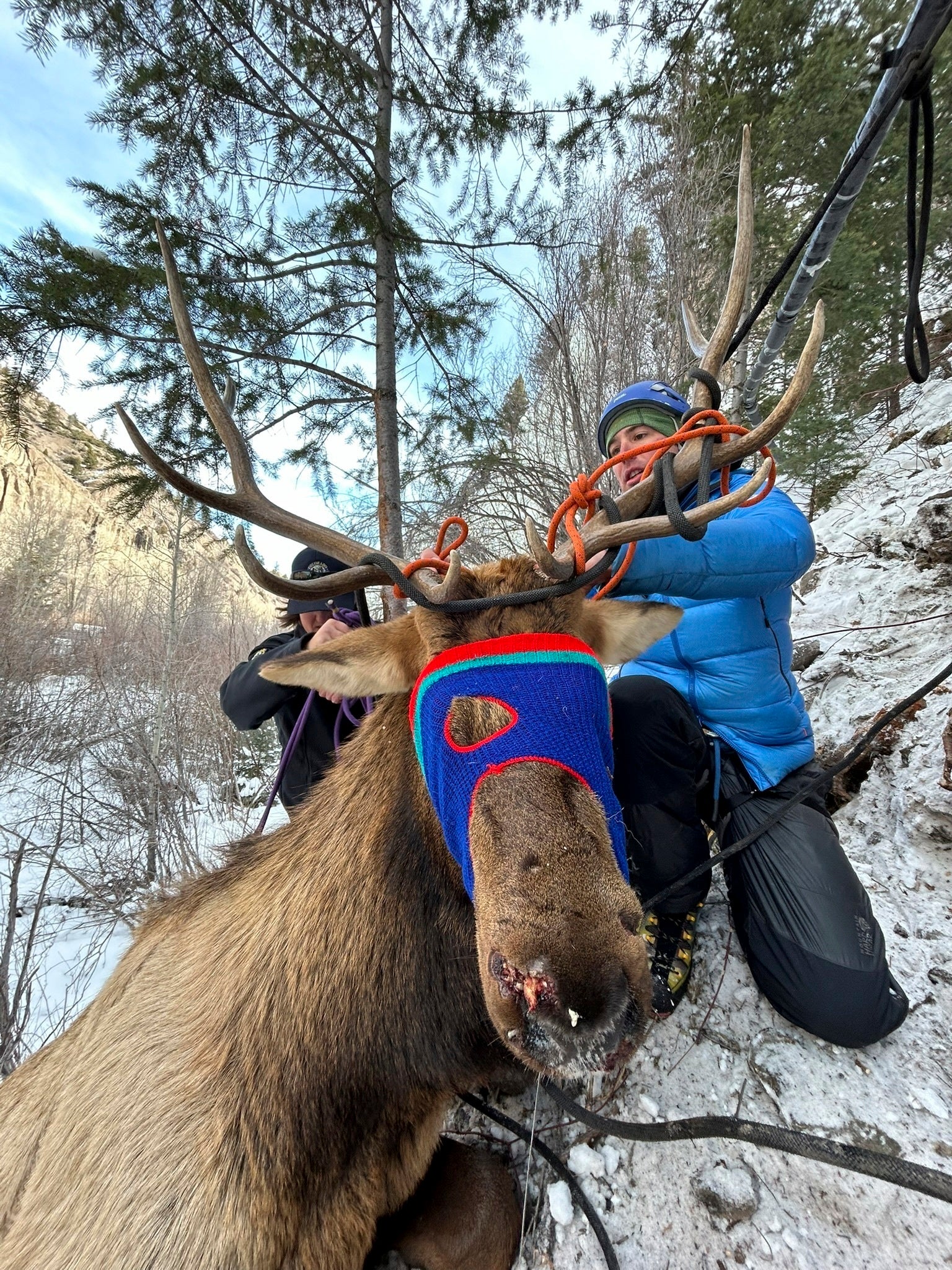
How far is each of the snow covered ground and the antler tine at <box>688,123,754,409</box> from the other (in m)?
2.24

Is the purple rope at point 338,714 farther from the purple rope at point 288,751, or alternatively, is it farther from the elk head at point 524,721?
the elk head at point 524,721

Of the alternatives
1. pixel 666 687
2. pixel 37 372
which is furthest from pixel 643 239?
pixel 666 687

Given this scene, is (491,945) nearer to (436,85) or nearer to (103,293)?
(103,293)

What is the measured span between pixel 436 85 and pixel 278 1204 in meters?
9.52

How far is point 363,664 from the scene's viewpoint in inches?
71.2

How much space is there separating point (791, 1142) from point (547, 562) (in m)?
1.70

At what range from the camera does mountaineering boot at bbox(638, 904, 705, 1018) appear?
2.16 m

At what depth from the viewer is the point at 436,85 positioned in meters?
6.50

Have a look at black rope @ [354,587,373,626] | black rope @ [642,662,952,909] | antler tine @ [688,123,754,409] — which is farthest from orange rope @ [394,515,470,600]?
black rope @ [642,662,952,909]

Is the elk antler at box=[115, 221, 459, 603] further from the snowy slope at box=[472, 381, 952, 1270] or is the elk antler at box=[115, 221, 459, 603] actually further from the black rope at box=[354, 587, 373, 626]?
the snowy slope at box=[472, 381, 952, 1270]

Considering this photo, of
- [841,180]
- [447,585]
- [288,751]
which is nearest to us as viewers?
[447,585]

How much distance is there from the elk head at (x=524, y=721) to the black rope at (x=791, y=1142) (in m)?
0.70

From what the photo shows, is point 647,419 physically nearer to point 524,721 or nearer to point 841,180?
point 841,180

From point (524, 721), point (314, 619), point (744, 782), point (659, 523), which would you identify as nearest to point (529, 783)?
point (524, 721)
